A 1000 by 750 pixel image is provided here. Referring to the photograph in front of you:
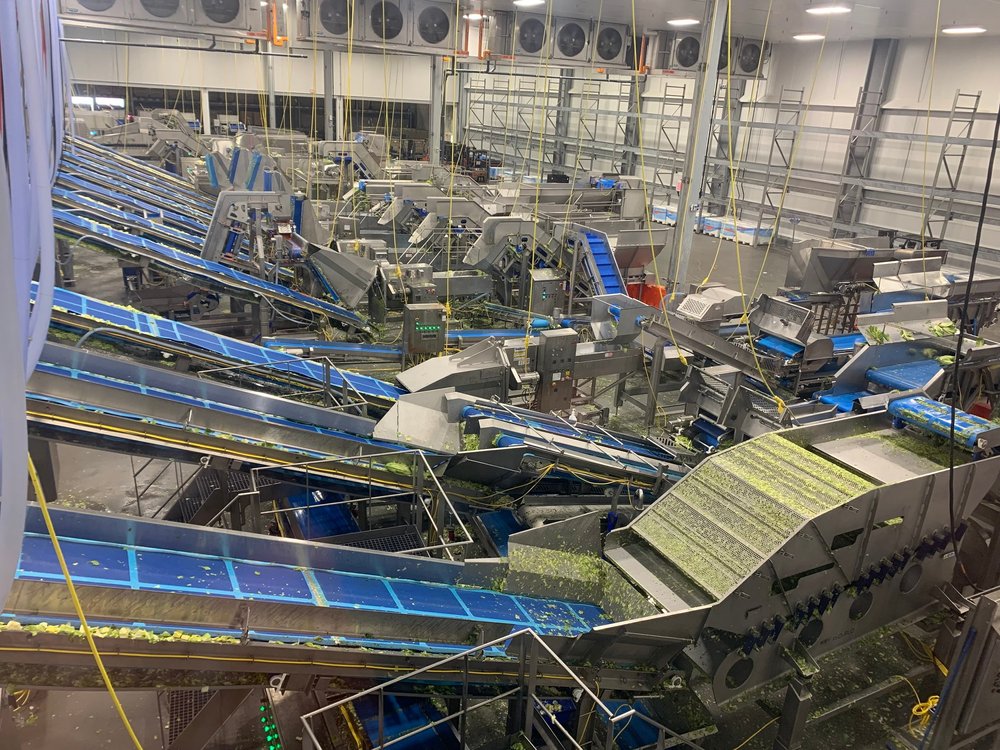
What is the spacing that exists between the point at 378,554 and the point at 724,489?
264 cm

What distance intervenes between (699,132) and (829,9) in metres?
5.61

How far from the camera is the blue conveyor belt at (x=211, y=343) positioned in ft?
23.3

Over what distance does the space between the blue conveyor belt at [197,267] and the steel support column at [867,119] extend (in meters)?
13.7

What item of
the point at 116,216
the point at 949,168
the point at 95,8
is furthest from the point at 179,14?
the point at 949,168

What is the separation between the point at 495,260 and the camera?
41.1 ft

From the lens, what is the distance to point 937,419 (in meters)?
5.34

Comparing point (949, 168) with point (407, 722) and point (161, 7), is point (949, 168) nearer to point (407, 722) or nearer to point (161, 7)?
point (161, 7)

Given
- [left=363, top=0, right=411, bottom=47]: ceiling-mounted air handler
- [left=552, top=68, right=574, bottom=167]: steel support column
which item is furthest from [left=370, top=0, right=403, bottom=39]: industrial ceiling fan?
[left=552, top=68, right=574, bottom=167]: steel support column

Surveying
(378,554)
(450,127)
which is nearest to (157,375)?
(378,554)

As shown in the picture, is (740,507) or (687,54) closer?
(740,507)

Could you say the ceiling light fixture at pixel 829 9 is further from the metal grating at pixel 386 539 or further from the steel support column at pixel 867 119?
the metal grating at pixel 386 539

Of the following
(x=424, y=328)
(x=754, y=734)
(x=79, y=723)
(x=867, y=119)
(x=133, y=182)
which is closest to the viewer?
(x=79, y=723)

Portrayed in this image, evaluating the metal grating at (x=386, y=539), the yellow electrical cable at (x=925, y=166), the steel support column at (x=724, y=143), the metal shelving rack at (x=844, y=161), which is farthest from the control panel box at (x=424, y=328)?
the steel support column at (x=724, y=143)

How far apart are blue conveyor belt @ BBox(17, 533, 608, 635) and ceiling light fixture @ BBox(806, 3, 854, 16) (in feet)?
41.6
